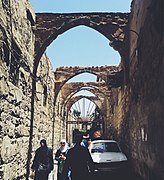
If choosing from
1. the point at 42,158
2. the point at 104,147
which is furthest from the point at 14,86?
the point at 104,147

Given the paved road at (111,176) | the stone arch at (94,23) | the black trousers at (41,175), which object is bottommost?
the paved road at (111,176)

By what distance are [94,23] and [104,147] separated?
4434 mm

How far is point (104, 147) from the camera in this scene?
1009 centimetres

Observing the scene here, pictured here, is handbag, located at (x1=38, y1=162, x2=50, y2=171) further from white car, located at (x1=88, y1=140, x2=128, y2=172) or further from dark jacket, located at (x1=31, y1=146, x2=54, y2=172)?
white car, located at (x1=88, y1=140, x2=128, y2=172)

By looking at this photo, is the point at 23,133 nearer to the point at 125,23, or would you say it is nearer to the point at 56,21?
the point at 56,21

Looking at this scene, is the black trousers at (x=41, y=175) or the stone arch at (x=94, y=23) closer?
the black trousers at (x=41, y=175)

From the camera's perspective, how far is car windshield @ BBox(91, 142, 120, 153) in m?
9.83

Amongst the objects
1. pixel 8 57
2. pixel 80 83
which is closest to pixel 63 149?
pixel 8 57

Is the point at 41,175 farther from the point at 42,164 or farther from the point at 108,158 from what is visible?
the point at 108,158

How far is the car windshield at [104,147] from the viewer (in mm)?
9828

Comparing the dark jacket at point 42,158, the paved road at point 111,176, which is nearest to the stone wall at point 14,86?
the dark jacket at point 42,158

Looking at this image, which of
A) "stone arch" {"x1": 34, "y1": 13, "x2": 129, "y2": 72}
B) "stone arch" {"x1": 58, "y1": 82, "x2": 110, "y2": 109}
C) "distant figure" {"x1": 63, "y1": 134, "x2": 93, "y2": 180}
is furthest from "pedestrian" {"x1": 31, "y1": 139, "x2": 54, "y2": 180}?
"stone arch" {"x1": 58, "y1": 82, "x2": 110, "y2": 109}

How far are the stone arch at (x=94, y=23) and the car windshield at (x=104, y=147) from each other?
355 cm

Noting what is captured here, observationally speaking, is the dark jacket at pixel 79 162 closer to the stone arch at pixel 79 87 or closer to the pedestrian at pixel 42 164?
the pedestrian at pixel 42 164
